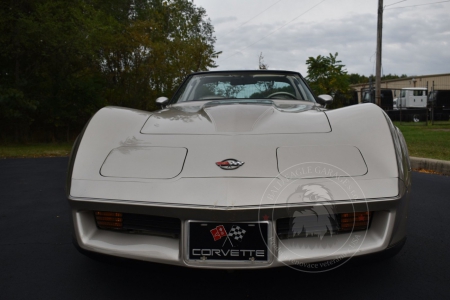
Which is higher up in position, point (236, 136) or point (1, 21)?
point (1, 21)

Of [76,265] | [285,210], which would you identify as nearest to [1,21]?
[76,265]

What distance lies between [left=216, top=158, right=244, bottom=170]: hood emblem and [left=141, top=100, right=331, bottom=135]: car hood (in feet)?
0.90

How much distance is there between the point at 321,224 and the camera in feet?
6.11

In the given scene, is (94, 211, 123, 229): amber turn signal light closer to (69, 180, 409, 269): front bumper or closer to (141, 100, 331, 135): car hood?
(69, 180, 409, 269): front bumper

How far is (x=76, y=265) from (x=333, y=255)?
4.60ft

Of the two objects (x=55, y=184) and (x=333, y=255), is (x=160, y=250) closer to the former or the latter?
(x=333, y=255)

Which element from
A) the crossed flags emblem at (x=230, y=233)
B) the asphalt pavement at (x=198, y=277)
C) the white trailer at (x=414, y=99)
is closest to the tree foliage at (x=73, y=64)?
the white trailer at (x=414, y=99)

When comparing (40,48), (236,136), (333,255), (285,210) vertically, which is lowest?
(333,255)

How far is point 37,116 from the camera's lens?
60.4 ft

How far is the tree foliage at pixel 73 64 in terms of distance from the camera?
14.8 metres

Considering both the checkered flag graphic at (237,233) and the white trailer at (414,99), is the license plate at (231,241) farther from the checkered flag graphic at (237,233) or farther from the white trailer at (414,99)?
the white trailer at (414,99)

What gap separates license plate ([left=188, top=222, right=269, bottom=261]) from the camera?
1.79 metres

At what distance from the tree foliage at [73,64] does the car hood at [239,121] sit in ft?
44.6

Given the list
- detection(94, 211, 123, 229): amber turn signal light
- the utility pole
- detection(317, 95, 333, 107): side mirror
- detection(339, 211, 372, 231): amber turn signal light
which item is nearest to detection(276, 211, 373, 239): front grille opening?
detection(339, 211, 372, 231): amber turn signal light
